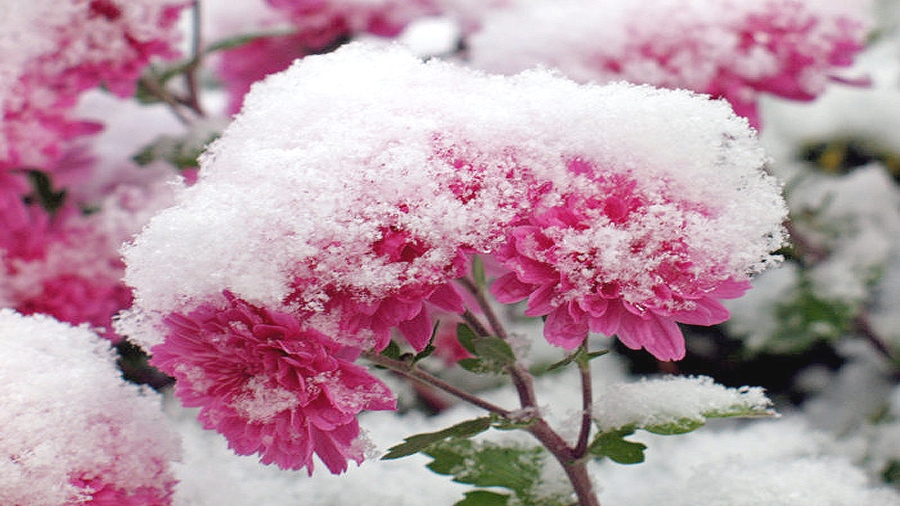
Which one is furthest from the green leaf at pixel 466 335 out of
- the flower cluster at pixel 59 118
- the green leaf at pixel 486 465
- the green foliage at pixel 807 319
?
the green foliage at pixel 807 319

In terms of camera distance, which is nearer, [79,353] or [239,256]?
[239,256]

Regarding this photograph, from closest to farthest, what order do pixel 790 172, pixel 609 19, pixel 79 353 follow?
pixel 79 353, pixel 609 19, pixel 790 172

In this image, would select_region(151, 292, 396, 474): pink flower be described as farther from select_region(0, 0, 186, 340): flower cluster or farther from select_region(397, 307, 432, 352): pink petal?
select_region(0, 0, 186, 340): flower cluster

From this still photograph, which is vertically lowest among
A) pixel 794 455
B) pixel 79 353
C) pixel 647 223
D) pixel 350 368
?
pixel 794 455

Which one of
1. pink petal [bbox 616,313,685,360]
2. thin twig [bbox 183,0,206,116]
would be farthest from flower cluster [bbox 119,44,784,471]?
thin twig [bbox 183,0,206,116]

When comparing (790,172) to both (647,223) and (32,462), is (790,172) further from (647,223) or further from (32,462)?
(32,462)

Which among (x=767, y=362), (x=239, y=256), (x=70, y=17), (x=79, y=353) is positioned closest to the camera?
(x=239, y=256)

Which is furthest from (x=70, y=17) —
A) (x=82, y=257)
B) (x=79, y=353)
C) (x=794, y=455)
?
(x=794, y=455)
